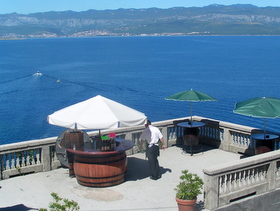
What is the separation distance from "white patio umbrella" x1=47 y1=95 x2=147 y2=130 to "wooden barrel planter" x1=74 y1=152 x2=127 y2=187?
0.81 m

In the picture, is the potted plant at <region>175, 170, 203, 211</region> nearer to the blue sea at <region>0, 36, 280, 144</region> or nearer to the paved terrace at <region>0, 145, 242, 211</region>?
the paved terrace at <region>0, 145, 242, 211</region>

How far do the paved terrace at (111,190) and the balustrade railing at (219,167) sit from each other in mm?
385

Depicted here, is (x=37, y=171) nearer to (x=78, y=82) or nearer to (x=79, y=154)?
(x=79, y=154)

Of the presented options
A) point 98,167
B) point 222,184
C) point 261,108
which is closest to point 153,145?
point 98,167

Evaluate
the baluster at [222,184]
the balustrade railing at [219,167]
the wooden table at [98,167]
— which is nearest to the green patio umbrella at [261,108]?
the balustrade railing at [219,167]

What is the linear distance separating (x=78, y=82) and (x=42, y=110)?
2373cm

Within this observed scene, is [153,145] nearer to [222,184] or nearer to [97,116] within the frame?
[97,116]

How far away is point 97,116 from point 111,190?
6.34 ft

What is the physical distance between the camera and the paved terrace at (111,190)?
10.2m

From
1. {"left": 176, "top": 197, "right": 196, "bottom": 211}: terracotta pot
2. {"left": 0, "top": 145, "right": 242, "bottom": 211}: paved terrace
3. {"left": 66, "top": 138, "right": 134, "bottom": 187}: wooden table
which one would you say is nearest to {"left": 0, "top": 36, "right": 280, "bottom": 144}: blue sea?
{"left": 0, "top": 145, "right": 242, "bottom": 211}: paved terrace

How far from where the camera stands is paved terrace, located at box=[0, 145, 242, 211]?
10156 mm

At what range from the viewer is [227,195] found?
975cm

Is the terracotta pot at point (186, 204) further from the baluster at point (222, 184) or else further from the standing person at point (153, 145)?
the standing person at point (153, 145)

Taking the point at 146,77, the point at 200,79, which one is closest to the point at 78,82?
the point at 146,77
